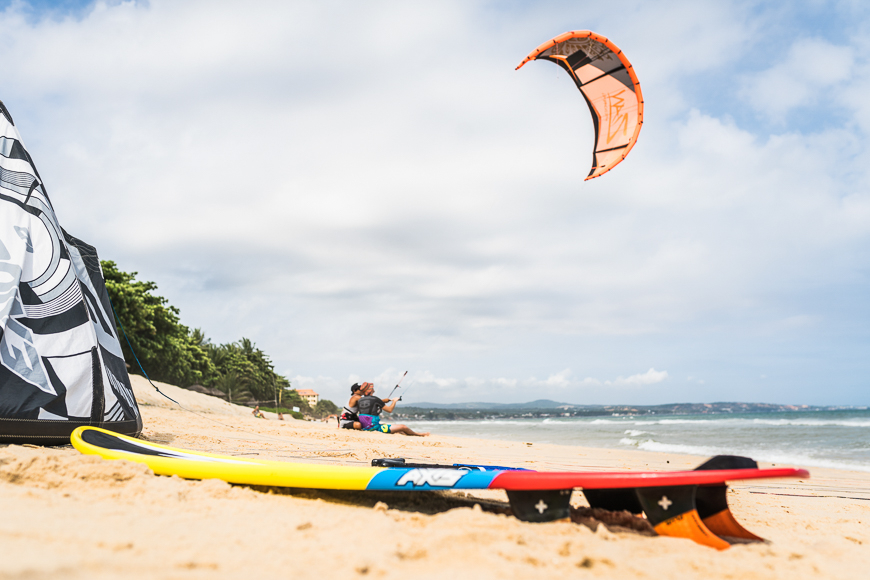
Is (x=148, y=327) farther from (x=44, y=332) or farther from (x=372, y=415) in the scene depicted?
(x=44, y=332)

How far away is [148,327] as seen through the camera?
62.6 ft

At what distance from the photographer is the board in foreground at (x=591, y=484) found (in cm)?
221

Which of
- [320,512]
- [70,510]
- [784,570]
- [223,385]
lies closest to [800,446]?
[784,570]

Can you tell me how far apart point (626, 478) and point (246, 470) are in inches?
A: 85.1

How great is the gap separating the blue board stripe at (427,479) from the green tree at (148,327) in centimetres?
1809

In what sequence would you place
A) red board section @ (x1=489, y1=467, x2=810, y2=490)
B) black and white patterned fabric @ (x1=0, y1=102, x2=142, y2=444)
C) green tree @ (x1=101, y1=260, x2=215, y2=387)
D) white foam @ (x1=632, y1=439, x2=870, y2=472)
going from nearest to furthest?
red board section @ (x1=489, y1=467, x2=810, y2=490)
black and white patterned fabric @ (x1=0, y1=102, x2=142, y2=444)
white foam @ (x1=632, y1=439, x2=870, y2=472)
green tree @ (x1=101, y1=260, x2=215, y2=387)

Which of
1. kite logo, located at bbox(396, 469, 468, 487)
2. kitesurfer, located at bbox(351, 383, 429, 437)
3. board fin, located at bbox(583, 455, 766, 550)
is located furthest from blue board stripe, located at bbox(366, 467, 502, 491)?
kitesurfer, located at bbox(351, 383, 429, 437)

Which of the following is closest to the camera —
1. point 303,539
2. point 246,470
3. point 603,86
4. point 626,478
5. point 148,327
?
point 303,539

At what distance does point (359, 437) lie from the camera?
8102mm

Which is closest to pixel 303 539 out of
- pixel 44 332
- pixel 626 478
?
pixel 626 478

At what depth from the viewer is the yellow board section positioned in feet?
8.80

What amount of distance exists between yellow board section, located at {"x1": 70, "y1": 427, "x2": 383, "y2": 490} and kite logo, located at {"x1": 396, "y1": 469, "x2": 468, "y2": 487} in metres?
0.18

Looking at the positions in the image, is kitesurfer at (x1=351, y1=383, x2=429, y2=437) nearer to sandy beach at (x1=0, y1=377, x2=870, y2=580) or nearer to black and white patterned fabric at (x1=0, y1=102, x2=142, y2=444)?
black and white patterned fabric at (x1=0, y1=102, x2=142, y2=444)

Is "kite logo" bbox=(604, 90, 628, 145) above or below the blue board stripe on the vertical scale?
above
